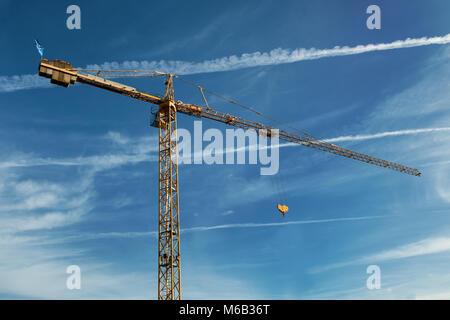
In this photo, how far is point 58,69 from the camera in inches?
2062

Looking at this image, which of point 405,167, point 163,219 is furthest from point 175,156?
point 405,167

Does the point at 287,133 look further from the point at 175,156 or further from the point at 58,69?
the point at 58,69

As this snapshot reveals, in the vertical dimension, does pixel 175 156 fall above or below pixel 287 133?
below

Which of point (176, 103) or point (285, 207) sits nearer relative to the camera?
point (285, 207)
